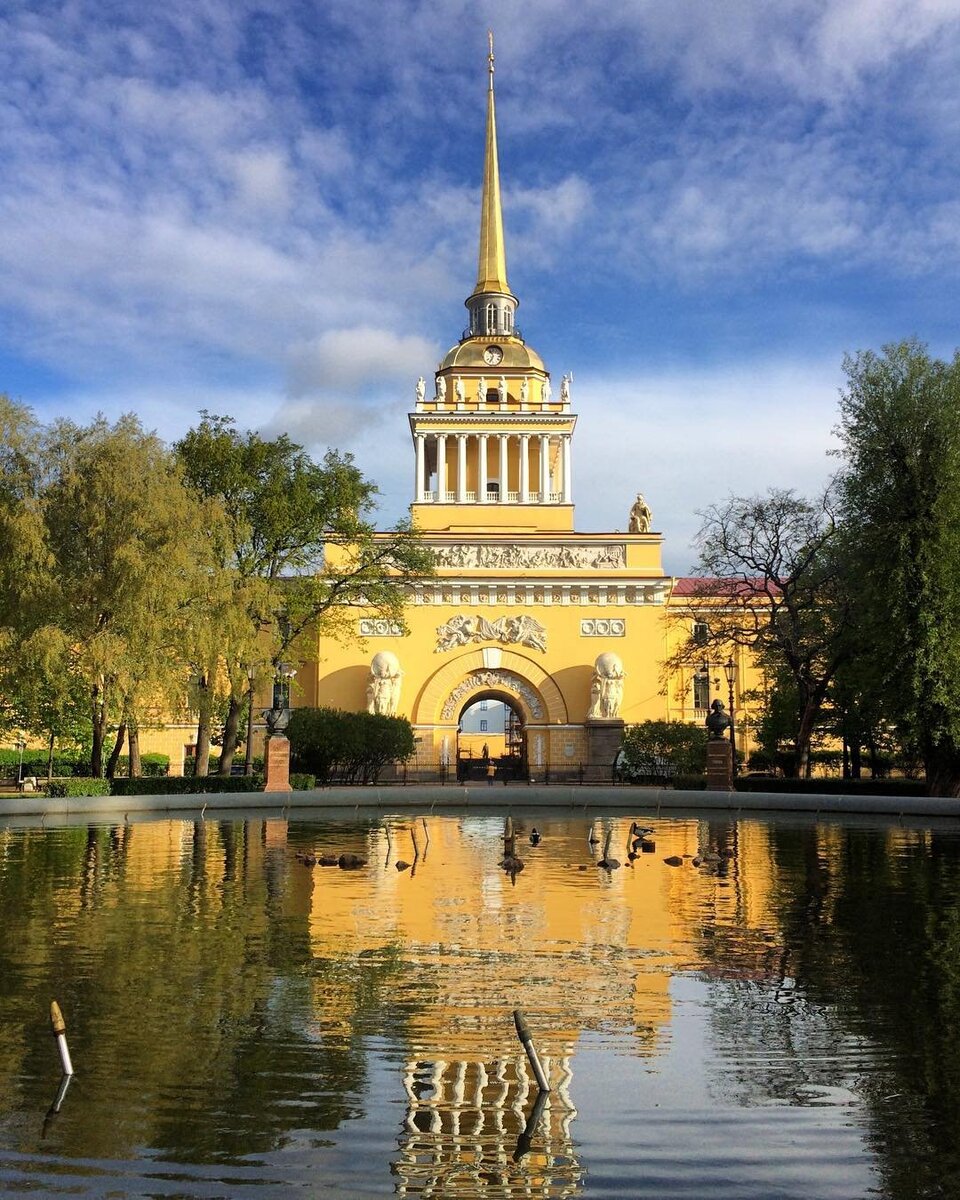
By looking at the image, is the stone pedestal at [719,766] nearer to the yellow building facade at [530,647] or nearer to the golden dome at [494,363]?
the yellow building facade at [530,647]

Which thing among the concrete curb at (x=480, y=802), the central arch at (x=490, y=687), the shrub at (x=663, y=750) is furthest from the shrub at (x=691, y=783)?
the central arch at (x=490, y=687)

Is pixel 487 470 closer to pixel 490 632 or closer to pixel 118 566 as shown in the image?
pixel 490 632

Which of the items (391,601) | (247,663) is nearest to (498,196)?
(391,601)

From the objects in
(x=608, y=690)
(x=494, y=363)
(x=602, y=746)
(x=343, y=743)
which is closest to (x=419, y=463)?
(x=494, y=363)

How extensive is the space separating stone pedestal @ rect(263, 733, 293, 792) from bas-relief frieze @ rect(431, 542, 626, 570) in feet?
58.3

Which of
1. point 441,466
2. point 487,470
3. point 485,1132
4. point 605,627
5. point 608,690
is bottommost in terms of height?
point 485,1132

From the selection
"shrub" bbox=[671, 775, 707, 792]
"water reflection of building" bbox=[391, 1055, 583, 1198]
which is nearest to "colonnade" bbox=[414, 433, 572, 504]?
"shrub" bbox=[671, 775, 707, 792]

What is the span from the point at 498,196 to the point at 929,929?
55549mm

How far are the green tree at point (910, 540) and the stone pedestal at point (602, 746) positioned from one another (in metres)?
15.5

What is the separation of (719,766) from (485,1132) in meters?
26.7

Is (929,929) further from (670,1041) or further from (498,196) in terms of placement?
(498,196)

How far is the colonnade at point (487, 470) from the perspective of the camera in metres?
52.2

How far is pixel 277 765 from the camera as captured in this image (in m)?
29.8

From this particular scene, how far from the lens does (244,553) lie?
33.6 meters
